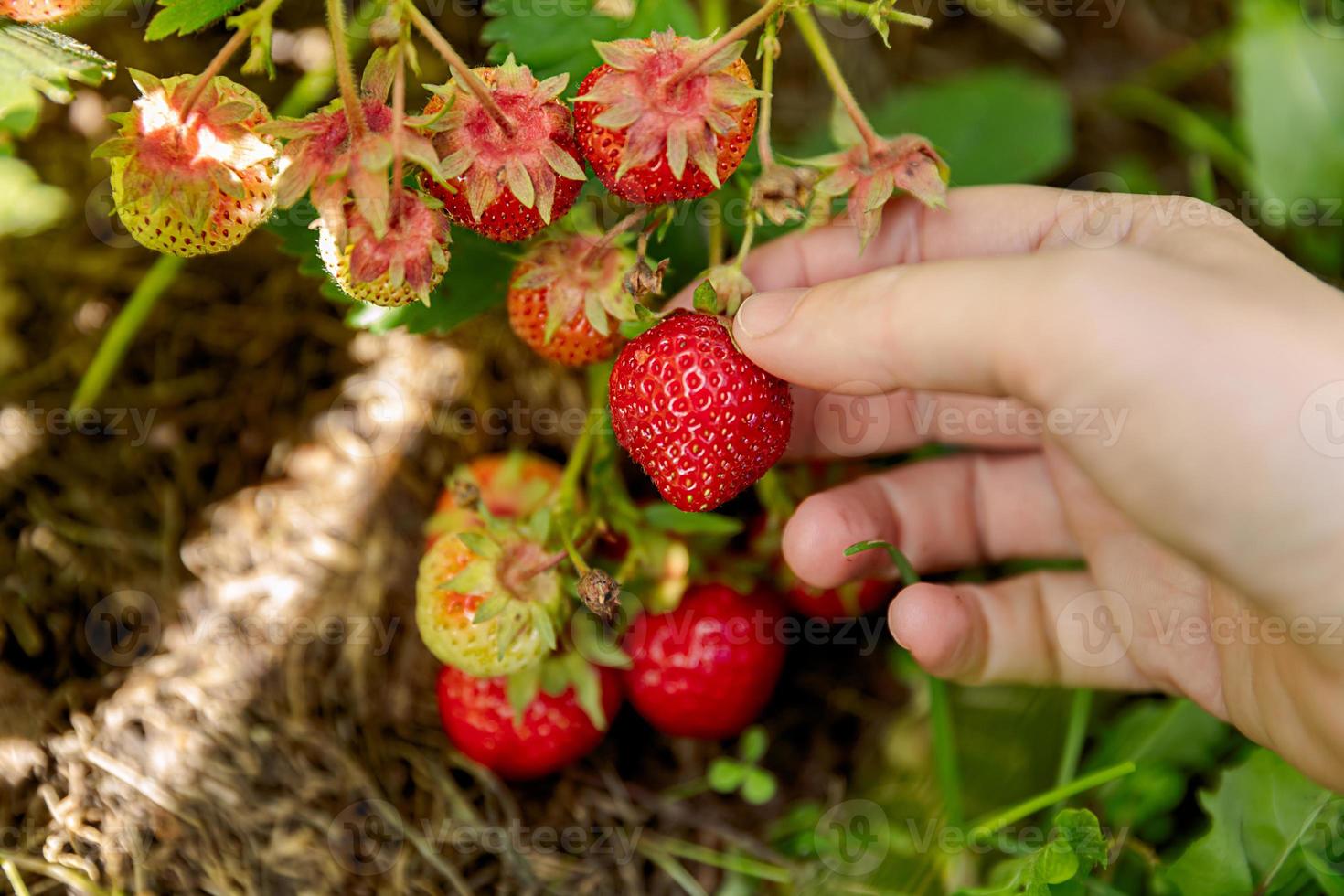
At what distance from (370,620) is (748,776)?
517mm

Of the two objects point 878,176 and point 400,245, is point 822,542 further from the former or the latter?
point 400,245

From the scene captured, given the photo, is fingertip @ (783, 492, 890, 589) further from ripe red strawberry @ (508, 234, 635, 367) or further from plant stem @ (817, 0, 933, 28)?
plant stem @ (817, 0, 933, 28)

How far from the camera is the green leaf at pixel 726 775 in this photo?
133 cm

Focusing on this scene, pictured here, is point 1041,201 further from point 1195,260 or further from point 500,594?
point 500,594

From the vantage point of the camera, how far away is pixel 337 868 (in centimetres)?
120

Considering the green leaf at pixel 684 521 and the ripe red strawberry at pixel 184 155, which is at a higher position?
the ripe red strawberry at pixel 184 155

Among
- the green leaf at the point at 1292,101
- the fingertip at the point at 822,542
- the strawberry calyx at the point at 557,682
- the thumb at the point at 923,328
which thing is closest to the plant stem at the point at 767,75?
the thumb at the point at 923,328

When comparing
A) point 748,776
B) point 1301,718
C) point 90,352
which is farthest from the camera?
point 90,352

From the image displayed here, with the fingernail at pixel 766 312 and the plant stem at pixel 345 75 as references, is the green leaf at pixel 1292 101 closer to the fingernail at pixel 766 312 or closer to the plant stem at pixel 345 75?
the fingernail at pixel 766 312

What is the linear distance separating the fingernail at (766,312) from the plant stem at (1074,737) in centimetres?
68

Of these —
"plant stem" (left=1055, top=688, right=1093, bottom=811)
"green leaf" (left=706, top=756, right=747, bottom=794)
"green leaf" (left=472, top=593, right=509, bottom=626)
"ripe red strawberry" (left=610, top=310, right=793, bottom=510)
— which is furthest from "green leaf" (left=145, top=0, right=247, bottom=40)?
"plant stem" (left=1055, top=688, right=1093, bottom=811)

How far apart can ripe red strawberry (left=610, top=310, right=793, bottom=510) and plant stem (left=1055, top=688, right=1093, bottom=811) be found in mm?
609

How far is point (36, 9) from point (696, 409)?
2.23ft

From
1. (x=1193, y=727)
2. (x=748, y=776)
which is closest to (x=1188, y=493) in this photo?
(x=1193, y=727)
